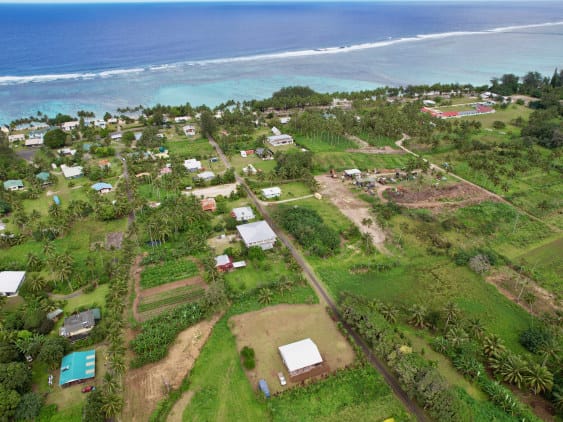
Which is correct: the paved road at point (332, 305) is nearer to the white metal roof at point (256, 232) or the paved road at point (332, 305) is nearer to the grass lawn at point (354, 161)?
the white metal roof at point (256, 232)

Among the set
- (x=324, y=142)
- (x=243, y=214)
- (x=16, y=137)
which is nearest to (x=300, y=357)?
(x=243, y=214)

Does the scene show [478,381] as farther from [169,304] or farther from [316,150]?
[316,150]

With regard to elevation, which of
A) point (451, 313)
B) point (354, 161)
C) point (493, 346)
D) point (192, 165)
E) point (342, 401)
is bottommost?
point (342, 401)

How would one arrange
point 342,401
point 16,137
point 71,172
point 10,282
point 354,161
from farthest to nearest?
point 16,137
point 354,161
point 71,172
point 10,282
point 342,401

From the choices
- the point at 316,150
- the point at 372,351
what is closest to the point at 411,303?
the point at 372,351

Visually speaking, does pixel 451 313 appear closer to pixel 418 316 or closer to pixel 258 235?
pixel 418 316

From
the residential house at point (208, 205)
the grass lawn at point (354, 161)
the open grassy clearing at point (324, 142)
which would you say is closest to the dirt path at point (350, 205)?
the grass lawn at point (354, 161)

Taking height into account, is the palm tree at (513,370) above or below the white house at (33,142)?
below
